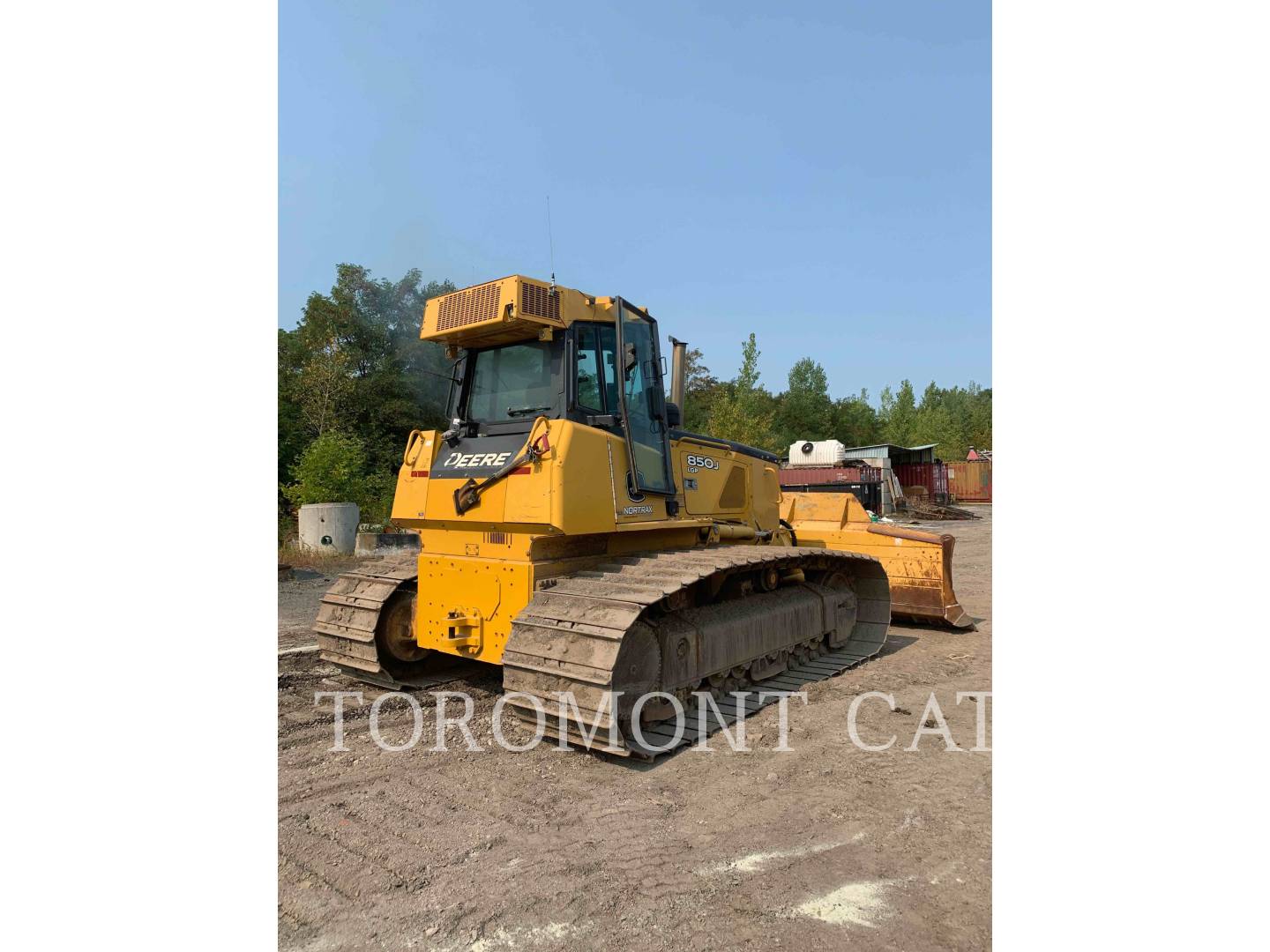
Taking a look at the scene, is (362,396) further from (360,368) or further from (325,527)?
(325,527)

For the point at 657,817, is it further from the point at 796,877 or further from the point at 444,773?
the point at 444,773

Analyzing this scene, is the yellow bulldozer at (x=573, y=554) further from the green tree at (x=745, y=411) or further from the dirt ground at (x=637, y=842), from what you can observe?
the green tree at (x=745, y=411)

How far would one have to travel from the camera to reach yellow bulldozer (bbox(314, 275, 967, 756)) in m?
4.56

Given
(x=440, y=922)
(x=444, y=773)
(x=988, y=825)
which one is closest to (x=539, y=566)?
(x=444, y=773)

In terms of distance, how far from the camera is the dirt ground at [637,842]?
2836 mm

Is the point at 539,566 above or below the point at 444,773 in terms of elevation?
above

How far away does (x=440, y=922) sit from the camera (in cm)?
289

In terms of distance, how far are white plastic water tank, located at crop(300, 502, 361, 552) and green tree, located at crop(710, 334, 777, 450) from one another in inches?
473

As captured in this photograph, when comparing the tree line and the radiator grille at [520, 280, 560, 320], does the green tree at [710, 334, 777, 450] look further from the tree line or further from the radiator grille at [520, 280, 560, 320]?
the radiator grille at [520, 280, 560, 320]

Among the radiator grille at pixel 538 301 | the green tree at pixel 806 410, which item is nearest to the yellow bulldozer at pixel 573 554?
the radiator grille at pixel 538 301

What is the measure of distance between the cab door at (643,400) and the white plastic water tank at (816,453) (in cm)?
3045

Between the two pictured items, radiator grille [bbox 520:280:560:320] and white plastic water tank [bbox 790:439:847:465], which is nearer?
radiator grille [bbox 520:280:560:320]

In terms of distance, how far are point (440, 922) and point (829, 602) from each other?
502 cm

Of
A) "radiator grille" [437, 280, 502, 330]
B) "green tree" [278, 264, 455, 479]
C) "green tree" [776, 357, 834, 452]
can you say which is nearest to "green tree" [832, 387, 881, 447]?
"green tree" [776, 357, 834, 452]
